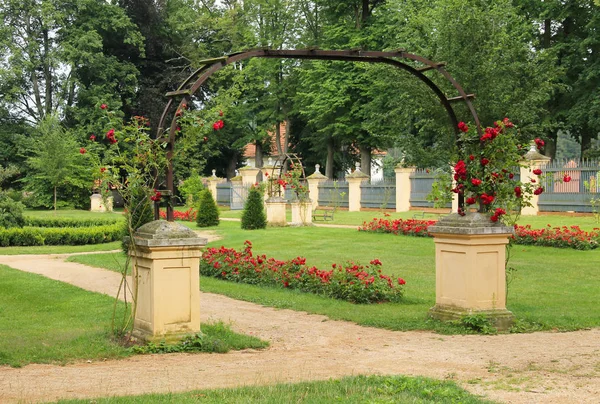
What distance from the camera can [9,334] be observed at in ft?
28.5

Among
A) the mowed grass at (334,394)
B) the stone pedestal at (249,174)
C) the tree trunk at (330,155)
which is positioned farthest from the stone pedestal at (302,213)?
the mowed grass at (334,394)

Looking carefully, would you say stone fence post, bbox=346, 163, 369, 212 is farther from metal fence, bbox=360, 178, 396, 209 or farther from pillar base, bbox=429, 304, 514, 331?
pillar base, bbox=429, 304, 514, 331

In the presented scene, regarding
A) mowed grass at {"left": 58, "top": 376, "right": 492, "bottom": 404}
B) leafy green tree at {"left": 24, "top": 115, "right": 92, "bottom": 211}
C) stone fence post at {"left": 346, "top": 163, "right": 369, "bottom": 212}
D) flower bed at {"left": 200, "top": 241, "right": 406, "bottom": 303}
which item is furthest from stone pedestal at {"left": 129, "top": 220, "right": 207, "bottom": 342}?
leafy green tree at {"left": 24, "top": 115, "right": 92, "bottom": 211}

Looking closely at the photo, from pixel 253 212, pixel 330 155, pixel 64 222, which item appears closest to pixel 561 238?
pixel 253 212

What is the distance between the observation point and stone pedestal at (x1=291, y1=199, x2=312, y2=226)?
26562 mm

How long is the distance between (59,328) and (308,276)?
510 cm

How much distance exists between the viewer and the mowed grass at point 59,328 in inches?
293

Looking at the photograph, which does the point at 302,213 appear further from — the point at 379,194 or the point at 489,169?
the point at 489,169

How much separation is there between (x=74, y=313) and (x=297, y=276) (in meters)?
4.28

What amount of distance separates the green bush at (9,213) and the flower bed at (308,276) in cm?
612

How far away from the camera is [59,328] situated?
357 inches

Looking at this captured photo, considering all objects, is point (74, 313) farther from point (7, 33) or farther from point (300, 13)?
point (300, 13)

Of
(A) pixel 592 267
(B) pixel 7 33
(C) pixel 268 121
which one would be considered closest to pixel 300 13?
(C) pixel 268 121

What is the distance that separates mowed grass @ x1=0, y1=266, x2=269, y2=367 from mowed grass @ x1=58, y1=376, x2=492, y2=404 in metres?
2.30
